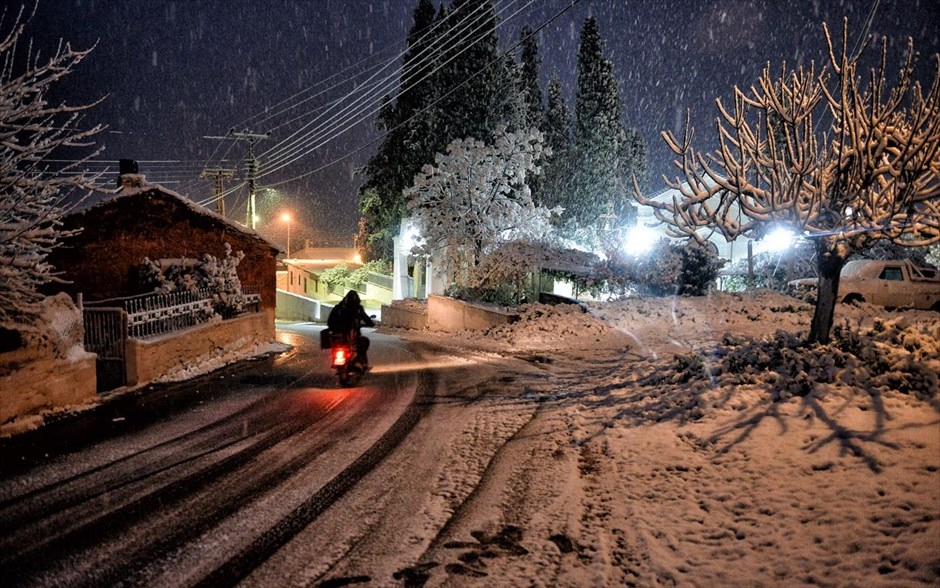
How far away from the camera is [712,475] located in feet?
18.9

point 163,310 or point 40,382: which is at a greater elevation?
point 163,310

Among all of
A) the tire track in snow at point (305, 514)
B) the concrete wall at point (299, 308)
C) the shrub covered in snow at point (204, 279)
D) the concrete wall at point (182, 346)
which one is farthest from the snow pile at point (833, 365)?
the concrete wall at point (299, 308)

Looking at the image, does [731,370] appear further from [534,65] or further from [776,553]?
[534,65]

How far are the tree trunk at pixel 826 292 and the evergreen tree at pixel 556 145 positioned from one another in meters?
41.4

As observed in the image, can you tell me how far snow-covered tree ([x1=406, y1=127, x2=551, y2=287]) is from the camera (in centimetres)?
2845

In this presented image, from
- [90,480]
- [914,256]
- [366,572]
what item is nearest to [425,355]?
[90,480]

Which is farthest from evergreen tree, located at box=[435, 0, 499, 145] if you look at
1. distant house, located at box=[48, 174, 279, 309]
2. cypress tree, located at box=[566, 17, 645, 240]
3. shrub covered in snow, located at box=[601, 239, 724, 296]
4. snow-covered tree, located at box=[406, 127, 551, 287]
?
distant house, located at box=[48, 174, 279, 309]

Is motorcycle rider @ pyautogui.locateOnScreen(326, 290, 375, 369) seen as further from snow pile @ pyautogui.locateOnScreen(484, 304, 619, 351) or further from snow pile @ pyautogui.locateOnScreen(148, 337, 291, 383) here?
snow pile @ pyautogui.locateOnScreen(484, 304, 619, 351)

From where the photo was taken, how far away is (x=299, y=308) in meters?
45.6

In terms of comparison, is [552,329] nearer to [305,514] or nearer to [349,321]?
[349,321]

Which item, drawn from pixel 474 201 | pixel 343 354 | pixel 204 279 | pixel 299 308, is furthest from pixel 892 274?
pixel 299 308

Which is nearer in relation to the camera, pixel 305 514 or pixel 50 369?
pixel 305 514

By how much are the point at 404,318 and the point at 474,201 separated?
8321 mm

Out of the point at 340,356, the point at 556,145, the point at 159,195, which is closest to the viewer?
the point at 340,356
